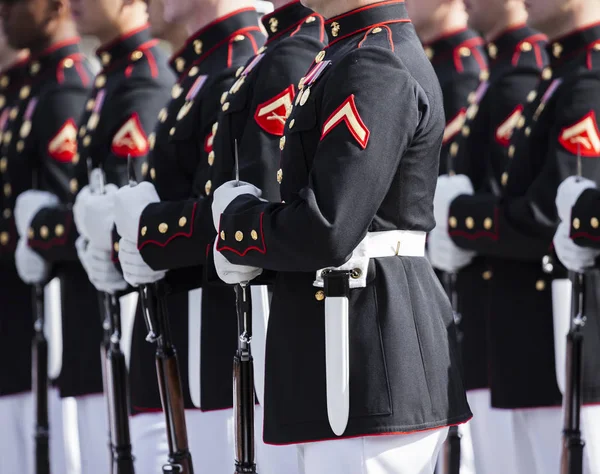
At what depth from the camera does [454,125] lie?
4926mm

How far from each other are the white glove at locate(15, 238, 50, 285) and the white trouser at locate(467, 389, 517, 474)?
73.0 inches

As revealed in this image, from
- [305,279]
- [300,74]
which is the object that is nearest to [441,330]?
[305,279]

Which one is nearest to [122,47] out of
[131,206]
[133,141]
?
[133,141]

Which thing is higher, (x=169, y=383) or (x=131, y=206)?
(x=131, y=206)

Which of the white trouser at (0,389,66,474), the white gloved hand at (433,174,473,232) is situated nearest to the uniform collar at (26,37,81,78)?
the white trouser at (0,389,66,474)

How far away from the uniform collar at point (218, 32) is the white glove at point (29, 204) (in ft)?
3.83

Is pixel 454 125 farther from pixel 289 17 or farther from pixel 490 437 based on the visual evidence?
pixel 289 17

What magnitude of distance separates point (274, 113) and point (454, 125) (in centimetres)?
197

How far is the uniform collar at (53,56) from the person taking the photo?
516 cm

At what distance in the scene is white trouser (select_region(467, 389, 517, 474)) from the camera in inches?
174

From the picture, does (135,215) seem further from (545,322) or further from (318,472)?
(545,322)

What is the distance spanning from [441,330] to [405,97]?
0.58 meters

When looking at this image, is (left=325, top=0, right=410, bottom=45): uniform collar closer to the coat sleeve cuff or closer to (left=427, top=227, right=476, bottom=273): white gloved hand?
(left=427, top=227, right=476, bottom=273): white gloved hand

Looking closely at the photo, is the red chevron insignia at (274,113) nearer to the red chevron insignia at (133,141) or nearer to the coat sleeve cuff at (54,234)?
the red chevron insignia at (133,141)
